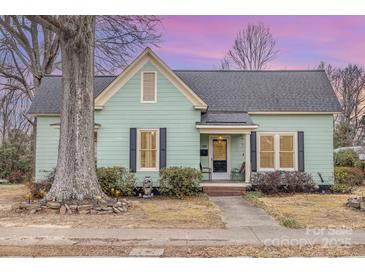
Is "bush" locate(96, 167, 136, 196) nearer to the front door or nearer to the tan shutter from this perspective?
the tan shutter

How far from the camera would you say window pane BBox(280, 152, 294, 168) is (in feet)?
50.6

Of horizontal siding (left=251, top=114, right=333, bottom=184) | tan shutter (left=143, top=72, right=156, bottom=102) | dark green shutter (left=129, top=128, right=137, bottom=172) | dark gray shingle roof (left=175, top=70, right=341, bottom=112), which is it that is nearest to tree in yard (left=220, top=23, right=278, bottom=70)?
dark gray shingle roof (left=175, top=70, right=341, bottom=112)

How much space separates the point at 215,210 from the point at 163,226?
2.66 meters

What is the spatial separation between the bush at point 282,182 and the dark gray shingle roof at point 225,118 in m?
2.17

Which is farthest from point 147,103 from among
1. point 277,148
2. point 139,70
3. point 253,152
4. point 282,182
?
point 282,182

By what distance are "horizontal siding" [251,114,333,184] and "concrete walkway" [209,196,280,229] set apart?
165 inches

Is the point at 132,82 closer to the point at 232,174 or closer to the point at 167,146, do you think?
the point at 167,146

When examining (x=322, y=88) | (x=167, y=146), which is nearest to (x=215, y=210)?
(x=167, y=146)

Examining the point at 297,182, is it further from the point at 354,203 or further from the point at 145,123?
the point at 145,123

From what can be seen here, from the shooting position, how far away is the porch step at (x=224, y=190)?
14258 millimetres

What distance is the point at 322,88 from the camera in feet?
53.9

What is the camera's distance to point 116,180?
13789 millimetres

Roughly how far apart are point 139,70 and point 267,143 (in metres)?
6.04

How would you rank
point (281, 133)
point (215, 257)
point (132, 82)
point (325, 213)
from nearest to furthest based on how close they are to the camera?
point (215, 257), point (325, 213), point (132, 82), point (281, 133)
